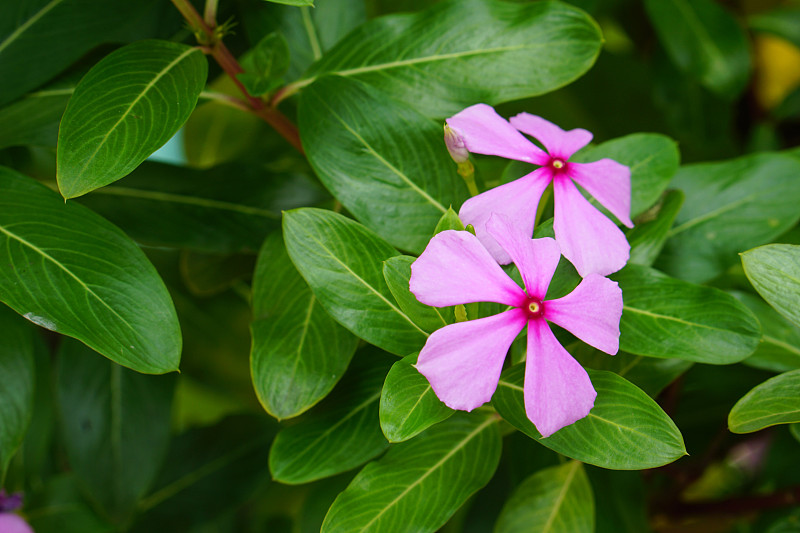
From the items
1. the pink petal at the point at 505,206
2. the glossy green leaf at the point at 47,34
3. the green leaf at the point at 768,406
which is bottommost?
the green leaf at the point at 768,406

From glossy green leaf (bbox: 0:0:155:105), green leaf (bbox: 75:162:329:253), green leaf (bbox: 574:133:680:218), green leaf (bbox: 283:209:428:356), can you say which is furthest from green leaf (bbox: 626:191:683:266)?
glossy green leaf (bbox: 0:0:155:105)

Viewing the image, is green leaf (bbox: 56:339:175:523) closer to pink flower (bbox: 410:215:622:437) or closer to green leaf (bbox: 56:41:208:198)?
green leaf (bbox: 56:41:208:198)

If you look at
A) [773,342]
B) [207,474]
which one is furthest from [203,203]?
[773,342]

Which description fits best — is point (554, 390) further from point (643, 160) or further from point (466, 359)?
Answer: point (643, 160)

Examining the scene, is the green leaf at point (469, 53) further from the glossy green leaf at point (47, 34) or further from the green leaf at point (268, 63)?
the glossy green leaf at point (47, 34)

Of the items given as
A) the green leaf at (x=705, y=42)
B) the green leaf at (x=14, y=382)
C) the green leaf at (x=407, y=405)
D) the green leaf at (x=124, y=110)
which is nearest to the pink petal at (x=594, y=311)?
the green leaf at (x=407, y=405)

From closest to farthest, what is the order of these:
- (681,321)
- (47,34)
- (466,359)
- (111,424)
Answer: (466,359), (681,321), (47,34), (111,424)

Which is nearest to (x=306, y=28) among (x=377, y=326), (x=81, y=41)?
(x=81, y=41)
